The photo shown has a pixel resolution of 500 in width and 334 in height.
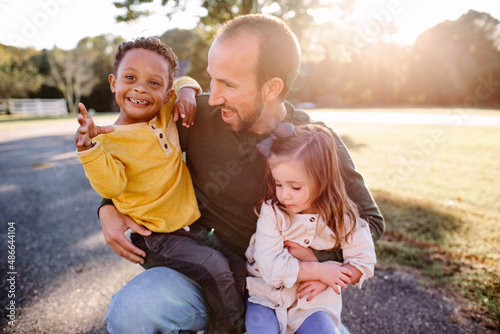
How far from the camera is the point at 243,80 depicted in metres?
1.85

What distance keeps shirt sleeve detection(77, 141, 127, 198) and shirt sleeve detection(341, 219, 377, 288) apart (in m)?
1.13

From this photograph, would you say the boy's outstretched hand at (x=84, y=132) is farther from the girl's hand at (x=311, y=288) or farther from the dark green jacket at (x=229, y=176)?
the girl's hand at (x=311, y=288)

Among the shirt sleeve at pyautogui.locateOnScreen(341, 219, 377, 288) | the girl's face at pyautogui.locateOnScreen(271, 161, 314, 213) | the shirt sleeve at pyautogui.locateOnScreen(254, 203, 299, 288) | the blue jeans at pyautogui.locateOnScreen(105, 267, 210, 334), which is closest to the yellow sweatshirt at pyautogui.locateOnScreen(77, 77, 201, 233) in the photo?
the blue jeans at pyautogui.locateOnScreen(105, 267, 210, 334)

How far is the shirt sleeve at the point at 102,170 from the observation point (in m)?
1.34

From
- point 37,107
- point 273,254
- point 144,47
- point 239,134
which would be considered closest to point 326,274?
point 273,254

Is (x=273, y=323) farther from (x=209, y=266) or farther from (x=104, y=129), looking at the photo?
(x=104, y=129)

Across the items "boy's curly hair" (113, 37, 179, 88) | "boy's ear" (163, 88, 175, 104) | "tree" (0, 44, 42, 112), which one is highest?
"boy's curly hair" (113, 37, 179, 88)

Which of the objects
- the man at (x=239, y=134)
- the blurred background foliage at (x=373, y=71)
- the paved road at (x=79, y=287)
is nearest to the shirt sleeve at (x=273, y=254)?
the man at (x=239, y=134)

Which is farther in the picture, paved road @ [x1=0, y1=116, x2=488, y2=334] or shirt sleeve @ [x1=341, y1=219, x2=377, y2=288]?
paved road @ [x1=0, y1=116, x2=488, y2=334]

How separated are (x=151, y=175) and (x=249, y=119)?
0.65m

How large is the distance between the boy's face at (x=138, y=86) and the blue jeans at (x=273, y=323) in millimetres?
1174

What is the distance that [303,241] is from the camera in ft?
5.20

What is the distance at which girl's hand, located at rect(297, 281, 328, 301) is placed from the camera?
4.79 feet

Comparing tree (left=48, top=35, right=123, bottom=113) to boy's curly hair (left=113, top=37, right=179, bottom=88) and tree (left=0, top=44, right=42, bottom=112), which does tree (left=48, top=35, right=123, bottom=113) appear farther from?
boy's curly hair (left=113, top=37, right=179, bottom=88)
